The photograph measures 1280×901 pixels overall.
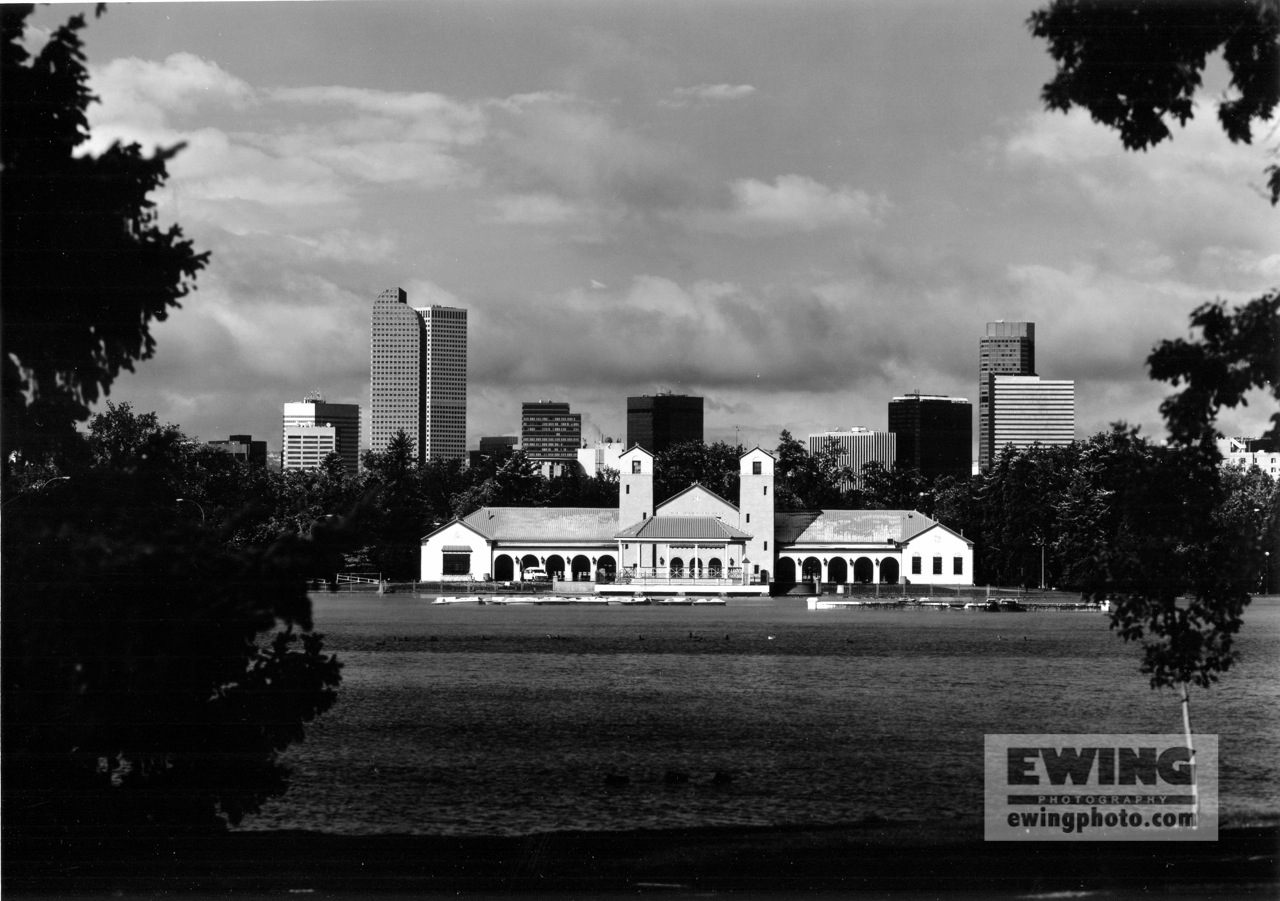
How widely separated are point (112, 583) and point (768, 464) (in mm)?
40555

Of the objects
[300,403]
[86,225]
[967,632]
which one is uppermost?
[86,225]

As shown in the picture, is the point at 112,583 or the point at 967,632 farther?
the point at 967,632

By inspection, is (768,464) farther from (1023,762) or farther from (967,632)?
(1023,762)

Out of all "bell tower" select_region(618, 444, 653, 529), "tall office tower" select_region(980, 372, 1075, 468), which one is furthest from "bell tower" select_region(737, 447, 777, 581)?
"tall office tower" select_region(980, 372, 1075, 468)

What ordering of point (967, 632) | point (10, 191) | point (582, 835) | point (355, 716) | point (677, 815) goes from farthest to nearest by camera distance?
point (967, 632), point (355, 716), point (677, 815), point (582, 835), point (10, 191)

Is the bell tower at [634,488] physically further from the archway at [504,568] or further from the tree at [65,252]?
the tree at [65,252]

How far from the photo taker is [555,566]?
44.1m

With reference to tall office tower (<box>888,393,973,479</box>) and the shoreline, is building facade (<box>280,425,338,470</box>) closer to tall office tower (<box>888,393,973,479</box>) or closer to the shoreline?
the shoreline

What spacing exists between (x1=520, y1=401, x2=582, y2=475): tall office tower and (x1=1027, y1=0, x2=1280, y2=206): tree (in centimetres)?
1324

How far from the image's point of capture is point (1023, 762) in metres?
6.73

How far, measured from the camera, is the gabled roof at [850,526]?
44.9 m

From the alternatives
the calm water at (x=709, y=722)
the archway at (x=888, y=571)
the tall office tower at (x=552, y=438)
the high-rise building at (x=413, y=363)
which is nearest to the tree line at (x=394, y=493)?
the high-rise building at (x=413, y=363)

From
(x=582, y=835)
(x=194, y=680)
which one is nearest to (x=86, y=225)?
(x=194, y=680)

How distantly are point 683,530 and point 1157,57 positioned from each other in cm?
3864
